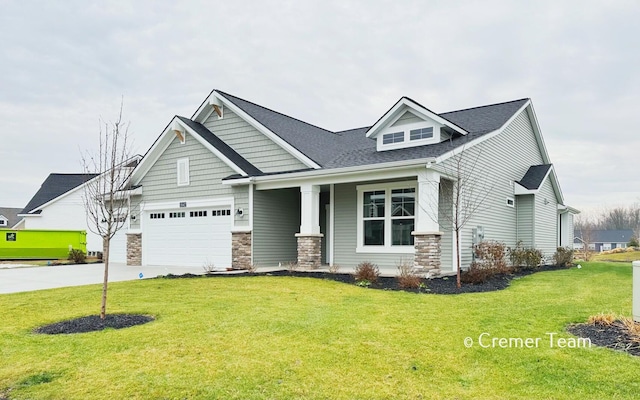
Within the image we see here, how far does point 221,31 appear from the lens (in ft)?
53.7

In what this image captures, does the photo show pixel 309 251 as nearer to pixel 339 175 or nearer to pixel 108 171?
pixel 339 175

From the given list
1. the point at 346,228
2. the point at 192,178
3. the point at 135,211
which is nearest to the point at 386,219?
the point at 346,228

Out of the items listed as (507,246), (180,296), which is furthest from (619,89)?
(180,296)

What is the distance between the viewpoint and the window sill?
14086 millimetres

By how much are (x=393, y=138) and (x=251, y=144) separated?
507 cm

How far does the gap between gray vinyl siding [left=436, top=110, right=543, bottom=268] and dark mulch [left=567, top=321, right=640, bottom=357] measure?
664cm

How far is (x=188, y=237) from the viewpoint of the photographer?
17859mm

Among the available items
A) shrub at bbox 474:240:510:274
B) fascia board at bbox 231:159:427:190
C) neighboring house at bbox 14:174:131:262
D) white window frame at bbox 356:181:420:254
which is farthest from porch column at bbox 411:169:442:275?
neighboring house at bbox 14:174:131:262

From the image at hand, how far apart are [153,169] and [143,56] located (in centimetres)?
426

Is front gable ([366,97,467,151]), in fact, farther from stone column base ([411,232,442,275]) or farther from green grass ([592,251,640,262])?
green grass ([592,251,640,262])

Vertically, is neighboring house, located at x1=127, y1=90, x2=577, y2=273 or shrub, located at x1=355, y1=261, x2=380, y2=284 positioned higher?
neighboring house, located at x1=127, y1=90, x2=577, y2=273

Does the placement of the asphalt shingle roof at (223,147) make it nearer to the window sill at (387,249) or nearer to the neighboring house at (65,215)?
the window sill at (387,249)

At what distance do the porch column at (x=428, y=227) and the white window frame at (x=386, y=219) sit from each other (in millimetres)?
1215

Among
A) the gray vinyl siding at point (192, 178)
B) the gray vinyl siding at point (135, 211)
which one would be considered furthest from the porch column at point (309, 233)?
the gray vinyl siding at point (135, 211)
